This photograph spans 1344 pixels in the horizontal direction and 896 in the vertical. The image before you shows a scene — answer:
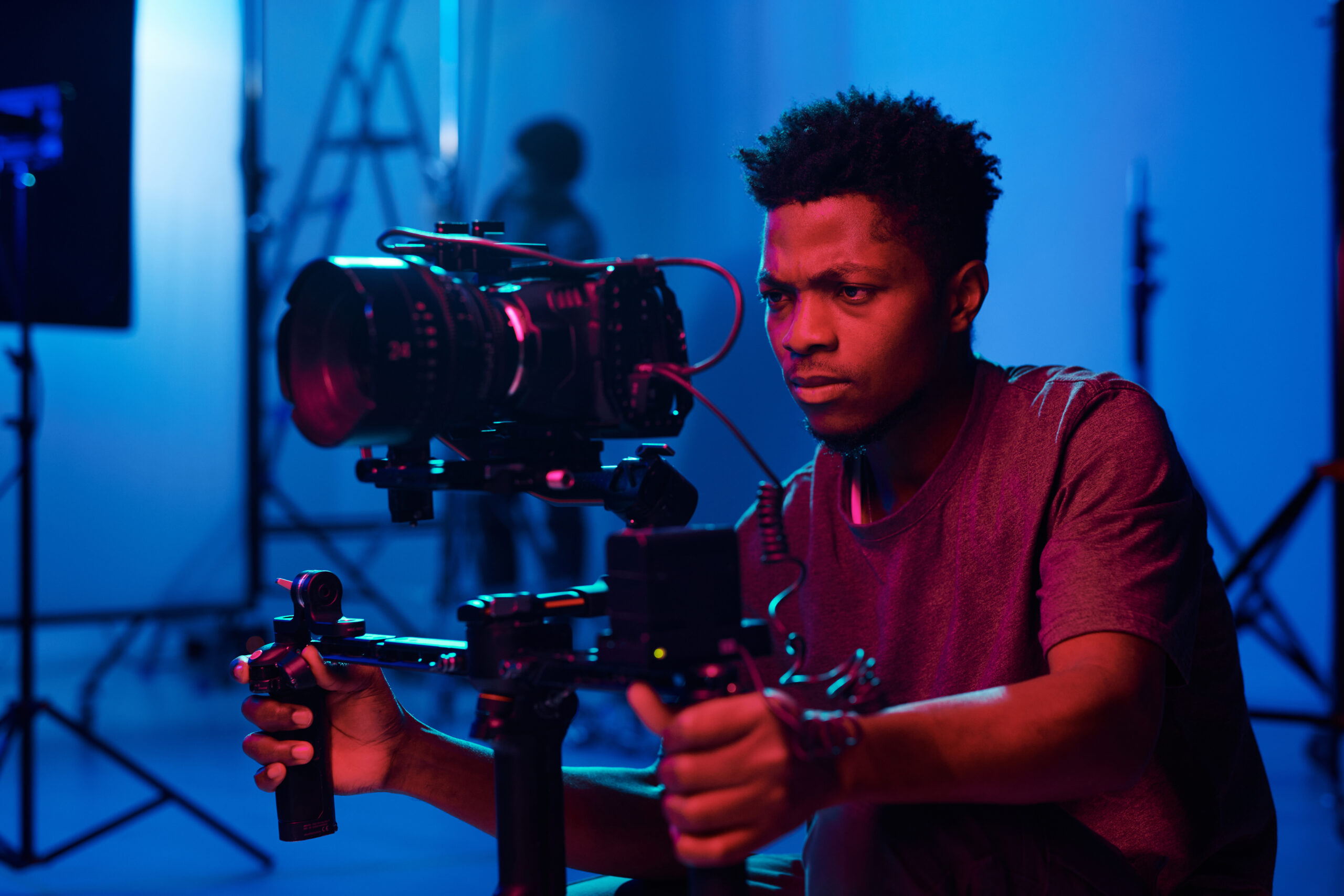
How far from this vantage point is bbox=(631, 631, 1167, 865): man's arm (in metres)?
0.59

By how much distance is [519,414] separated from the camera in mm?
806

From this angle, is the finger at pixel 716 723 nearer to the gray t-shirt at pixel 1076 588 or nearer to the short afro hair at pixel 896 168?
the gray t-shirt at pixel 1076 588

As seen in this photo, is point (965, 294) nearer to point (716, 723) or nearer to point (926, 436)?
point (926, 436)

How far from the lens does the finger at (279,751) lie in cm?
94

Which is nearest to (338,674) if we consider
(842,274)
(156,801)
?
(842,274)

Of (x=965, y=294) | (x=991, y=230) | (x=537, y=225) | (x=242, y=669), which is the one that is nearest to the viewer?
(x=242, y=669)

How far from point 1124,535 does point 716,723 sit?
0.51 meters

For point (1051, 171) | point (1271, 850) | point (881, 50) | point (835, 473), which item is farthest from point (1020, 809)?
point (881, 50)

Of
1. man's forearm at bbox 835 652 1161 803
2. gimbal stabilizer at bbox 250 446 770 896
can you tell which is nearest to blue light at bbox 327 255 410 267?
gimbal stabilizer at bbox 250 446 770 896

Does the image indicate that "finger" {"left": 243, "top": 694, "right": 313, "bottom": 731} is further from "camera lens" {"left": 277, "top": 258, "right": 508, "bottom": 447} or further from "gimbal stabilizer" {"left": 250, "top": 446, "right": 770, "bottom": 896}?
"camera lens" {"left": 277, "top": 258, "right": 508, "bottom": 447}

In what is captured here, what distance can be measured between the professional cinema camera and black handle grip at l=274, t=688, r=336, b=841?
0.37ft

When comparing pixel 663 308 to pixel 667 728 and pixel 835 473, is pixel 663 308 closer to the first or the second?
pixel 667 728

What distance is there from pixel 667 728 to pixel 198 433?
3.46 metres

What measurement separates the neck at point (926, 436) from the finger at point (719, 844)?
636mm
